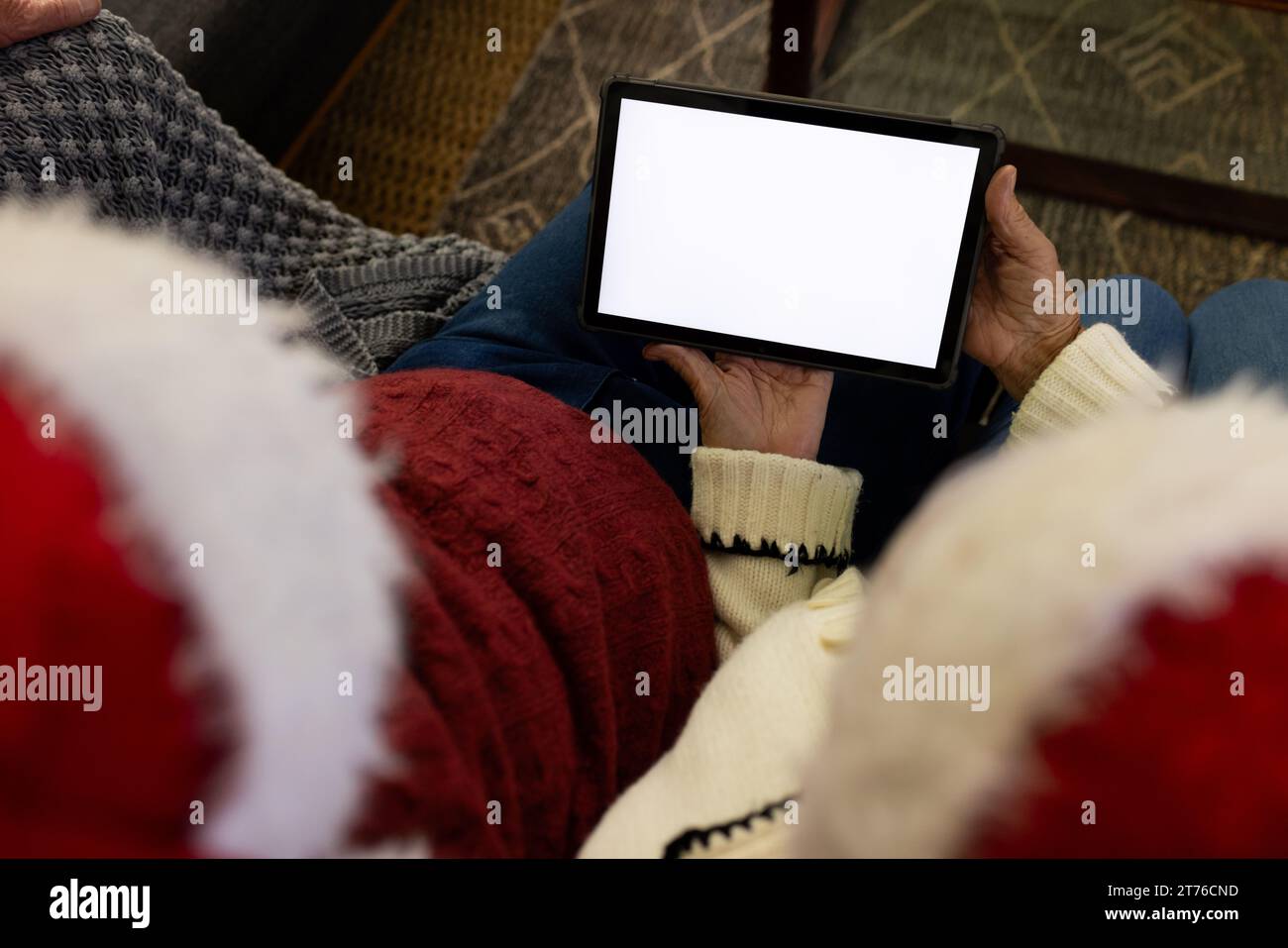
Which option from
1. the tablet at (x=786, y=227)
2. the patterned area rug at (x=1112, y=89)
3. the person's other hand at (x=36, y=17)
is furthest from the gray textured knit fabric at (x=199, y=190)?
the patterned area rug at (x=1112, y=89)

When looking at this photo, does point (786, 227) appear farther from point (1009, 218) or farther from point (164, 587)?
point (164, 587)

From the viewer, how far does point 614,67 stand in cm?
160

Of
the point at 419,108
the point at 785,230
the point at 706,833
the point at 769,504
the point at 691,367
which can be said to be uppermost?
the point at 419,108

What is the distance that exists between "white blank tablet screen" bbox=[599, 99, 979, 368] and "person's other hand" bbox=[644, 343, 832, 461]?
0.04 metres

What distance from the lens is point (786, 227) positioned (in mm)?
746

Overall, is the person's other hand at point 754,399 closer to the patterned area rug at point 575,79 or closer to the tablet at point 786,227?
the tablet at point 786,227

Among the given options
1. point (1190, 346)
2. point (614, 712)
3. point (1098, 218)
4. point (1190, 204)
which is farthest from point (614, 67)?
point (614, 712)

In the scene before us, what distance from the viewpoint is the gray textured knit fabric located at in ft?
2.54

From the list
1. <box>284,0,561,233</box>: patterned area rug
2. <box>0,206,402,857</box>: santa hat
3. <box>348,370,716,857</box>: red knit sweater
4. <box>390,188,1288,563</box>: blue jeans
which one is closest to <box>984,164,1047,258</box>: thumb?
<box>390,188,1288,563</box>: blue jeans

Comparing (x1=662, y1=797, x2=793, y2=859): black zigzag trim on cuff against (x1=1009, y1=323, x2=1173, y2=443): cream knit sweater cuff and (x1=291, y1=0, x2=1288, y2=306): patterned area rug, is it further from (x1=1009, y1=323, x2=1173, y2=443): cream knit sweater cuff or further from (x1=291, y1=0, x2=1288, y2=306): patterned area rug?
(x1=291, y1=0, x2=1288, y2=306): patterned area rug

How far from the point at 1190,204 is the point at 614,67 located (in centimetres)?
95

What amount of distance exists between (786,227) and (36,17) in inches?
26.2

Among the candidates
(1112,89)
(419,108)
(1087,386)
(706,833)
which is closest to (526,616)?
(706,833)
